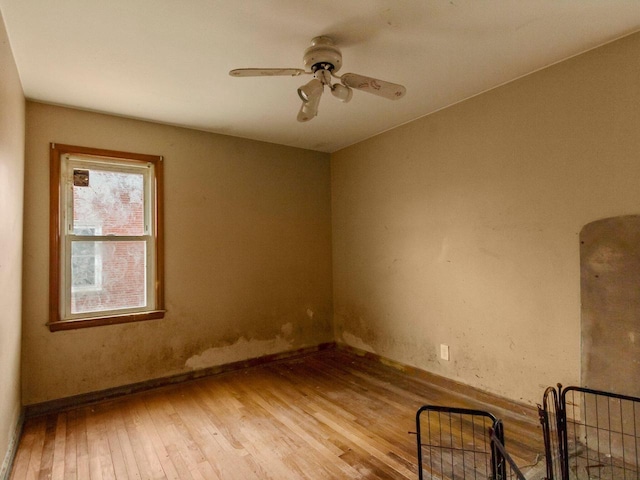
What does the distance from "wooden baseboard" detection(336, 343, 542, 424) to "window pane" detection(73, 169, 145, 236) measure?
282 centimetres

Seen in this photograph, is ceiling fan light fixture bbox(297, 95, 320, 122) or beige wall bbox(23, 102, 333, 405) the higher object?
ceiling fan light fixture bbox(297, 95, 320, 122)

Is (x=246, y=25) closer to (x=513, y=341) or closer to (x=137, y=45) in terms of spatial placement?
(x=137, y=45)

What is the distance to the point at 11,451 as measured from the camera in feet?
6.95

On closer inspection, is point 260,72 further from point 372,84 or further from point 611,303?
point 611,303

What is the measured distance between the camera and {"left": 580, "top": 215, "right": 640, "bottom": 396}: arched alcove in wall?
6.63ft

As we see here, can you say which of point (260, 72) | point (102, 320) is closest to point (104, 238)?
point (102, 320)

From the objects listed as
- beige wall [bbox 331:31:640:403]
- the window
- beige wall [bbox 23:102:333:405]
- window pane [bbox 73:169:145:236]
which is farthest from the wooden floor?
window pane [bbox 73:169:145:236]

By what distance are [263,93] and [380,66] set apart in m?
0.92

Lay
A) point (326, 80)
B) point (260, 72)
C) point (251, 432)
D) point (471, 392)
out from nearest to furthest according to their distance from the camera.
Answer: point (260, 72), point (326, 80), point (251, 432), point (471, 392)

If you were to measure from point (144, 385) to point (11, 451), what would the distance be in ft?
3.62

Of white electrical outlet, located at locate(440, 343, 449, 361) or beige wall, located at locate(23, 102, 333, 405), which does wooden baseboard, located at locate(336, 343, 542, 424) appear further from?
beige wall, located at locate(23, 102, 333, 405)

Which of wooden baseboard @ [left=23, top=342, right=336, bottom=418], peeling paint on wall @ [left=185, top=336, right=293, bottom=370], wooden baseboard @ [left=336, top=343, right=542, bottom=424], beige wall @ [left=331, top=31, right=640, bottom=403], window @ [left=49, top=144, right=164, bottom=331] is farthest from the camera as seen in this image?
peeling paint on wall @ [left=185, top=336, right=293, bottom=370]

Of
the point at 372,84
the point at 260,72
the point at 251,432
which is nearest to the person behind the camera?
the point at 260,72

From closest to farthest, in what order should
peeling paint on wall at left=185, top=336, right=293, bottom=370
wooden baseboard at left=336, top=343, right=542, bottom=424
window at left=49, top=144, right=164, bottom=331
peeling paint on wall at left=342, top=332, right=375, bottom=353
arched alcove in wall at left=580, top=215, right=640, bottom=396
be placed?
arched alcove in wall at left=580, top=215, right=640, bottom=396, wooden baseboard at left=336, top=343, right=542, bottom=424, window at left=49, top=144, right=164, bottom=331, peeling paint on wall at left=185, top=336, right=293, bottom=370, peeling paint on wall at left=342, top=332, right=375, bottom=353
